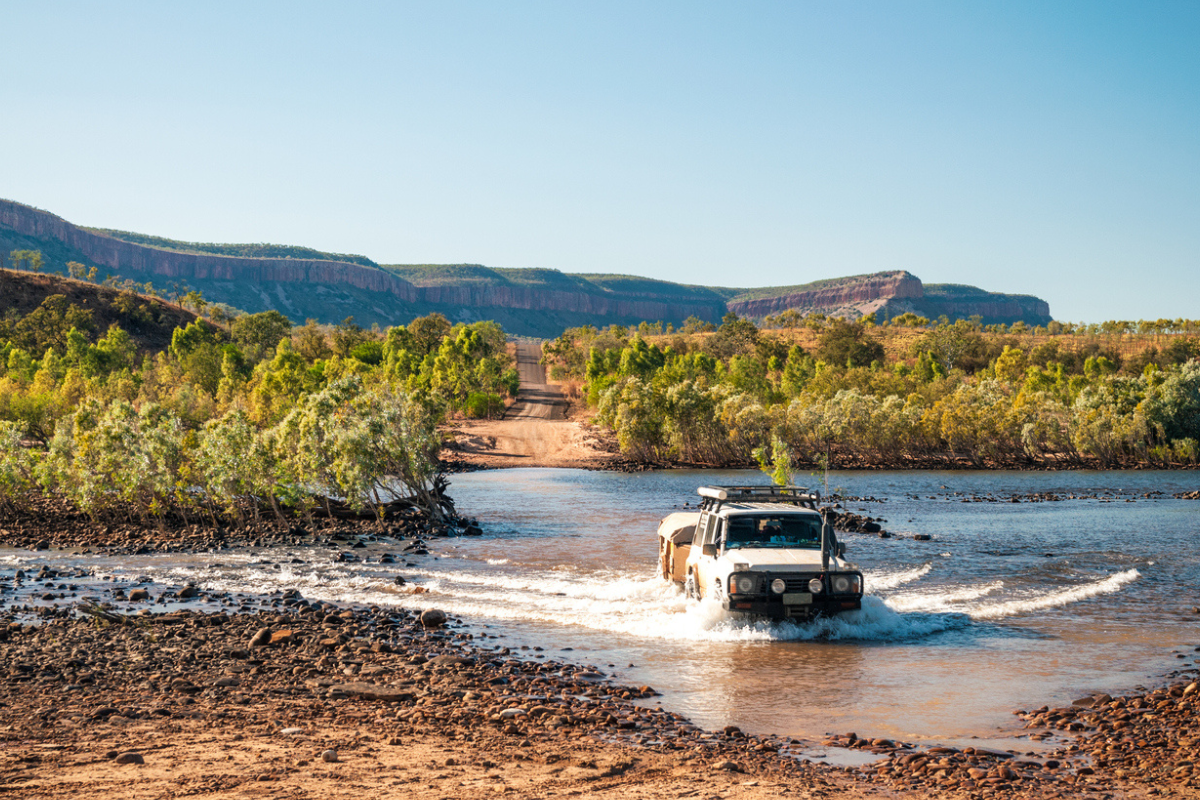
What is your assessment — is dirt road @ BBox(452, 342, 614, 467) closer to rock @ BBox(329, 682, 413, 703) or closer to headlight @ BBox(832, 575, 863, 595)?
headlight @ BBox(832, 575, 863, 595)

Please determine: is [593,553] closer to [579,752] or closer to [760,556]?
[760,556]

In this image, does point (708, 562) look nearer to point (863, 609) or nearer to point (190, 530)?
point (863, 609)

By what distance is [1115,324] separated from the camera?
562 feet

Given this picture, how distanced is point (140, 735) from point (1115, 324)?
622 feet

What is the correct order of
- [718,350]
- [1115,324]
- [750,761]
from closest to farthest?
[750,761]
[718,350]
[1115,324]

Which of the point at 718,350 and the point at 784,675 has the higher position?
the point at 718,350

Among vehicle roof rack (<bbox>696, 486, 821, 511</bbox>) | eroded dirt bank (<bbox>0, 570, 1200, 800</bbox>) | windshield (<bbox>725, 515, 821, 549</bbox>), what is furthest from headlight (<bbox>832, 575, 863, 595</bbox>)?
eroded dirt bank (<bbox>0, 570, 1200, 800</bbox>)

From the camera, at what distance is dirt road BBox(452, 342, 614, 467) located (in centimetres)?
7731

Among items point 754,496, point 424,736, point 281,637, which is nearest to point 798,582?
point 754,496

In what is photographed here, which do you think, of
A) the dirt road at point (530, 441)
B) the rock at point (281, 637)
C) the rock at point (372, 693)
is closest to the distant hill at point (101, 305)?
the dirt road at point (530, 441)

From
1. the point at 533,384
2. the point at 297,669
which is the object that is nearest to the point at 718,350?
the point at 533,384

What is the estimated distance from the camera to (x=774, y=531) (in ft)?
58.5

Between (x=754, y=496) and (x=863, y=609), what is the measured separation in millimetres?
3065

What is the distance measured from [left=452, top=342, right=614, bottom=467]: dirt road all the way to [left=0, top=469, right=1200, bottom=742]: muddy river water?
112ft
